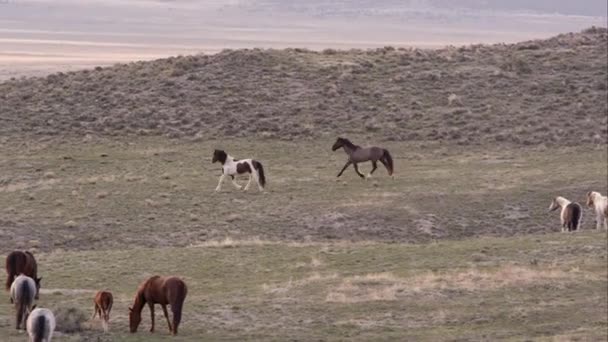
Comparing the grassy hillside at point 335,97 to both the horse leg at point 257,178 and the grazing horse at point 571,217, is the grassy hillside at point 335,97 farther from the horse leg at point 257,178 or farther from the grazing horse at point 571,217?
the grazing horse at point 571,217

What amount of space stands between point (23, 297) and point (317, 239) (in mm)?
13056

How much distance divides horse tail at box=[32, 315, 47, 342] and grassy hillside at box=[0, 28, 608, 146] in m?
30.3

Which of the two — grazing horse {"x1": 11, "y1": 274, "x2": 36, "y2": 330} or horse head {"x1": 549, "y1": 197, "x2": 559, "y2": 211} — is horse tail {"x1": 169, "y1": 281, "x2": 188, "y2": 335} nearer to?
grazing horse {"x1": 11, "y1": 274, "x2": 36, "y2": 330}

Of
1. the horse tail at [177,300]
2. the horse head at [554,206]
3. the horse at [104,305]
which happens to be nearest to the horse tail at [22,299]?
the horse at [104,305]

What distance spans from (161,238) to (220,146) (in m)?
14.7

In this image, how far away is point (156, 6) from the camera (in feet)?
549

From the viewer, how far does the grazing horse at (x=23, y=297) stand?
57.5ft

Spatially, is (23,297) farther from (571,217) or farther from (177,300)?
(571,217)

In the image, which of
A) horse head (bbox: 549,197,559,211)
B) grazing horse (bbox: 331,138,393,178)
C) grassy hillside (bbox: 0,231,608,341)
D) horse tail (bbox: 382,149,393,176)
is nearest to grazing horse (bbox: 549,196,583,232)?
grassy hillside (bbox: 0,231,608,341)

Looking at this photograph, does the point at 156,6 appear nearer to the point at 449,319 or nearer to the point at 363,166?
the point at 363,166

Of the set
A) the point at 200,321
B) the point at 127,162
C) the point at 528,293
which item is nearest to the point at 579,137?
the point at 127,162

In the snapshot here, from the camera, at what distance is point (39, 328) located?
1574 centimetres

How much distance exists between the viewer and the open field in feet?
64.7

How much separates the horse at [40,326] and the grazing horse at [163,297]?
2171mm
